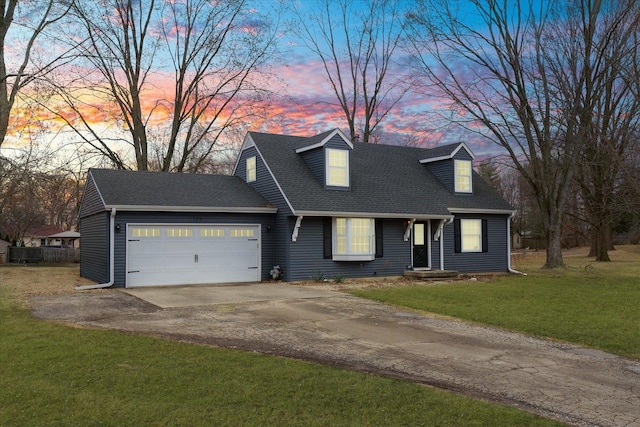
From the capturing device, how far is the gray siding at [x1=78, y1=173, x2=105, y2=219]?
58.7 ft

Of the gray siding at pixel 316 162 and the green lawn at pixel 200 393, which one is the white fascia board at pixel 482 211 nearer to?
the gray siding at pixel 316 162

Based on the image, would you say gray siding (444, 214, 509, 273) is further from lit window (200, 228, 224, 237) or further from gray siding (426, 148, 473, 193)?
lit window (200, 228, 224, 237)

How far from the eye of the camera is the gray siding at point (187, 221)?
16.6m

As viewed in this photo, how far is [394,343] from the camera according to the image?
28.0 feet

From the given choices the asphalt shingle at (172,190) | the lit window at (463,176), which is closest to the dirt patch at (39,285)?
the asphalt shingle at (172,190)

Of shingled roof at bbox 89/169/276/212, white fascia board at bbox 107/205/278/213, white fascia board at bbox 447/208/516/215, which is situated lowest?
white fascia board at bbox 107/205/278/213

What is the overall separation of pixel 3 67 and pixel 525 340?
16.6 meters

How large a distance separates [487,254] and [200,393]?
19442 millimetres

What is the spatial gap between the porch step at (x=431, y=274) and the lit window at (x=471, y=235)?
244cm

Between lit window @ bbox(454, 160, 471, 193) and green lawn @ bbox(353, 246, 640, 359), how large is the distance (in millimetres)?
4769

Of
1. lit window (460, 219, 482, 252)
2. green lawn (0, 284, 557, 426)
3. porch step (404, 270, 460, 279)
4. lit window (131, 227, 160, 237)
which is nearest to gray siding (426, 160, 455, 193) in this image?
lit window (460, 219, 482, 252)

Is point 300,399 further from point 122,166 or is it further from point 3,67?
point 122,166

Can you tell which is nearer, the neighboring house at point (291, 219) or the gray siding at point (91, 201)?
the neighboring house at point (291, 219)

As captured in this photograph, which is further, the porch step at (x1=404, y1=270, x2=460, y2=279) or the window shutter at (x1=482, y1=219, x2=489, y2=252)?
the window shutter at (x1=482, y1=219, x2=489, y2=252)
